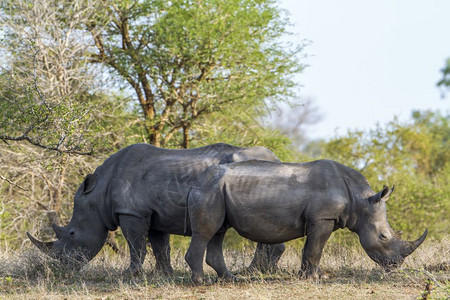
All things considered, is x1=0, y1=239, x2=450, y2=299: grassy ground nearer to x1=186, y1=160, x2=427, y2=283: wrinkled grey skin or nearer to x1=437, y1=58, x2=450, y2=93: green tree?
x1=186, y1=160, x2=427, y2=283: wrinkled grey skin

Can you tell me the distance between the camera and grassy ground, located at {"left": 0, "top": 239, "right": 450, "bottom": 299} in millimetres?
8852

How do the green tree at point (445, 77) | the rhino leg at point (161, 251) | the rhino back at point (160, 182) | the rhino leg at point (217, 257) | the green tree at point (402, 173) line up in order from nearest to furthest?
the rhino leg at point (217, 257), the rhino back at point (160, 182), the rhino leg at point (161, 251), the green tree at point (402, 173), the green tree at point (445, 77)

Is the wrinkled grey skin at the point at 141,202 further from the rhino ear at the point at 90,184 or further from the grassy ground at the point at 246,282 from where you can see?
the grassy ground at the point at 246,282

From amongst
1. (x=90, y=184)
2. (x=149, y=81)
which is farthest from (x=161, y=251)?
(x=149, y=81)

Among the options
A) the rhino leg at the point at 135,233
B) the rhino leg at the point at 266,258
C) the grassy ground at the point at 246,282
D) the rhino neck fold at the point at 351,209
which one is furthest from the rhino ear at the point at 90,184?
the rhino neck fold at the point at 351,209

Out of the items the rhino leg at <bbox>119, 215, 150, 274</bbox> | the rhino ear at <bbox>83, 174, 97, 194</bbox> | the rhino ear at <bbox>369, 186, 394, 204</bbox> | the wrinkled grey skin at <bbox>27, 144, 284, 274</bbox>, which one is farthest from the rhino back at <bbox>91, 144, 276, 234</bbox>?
the rhino ear at <bbox>369, 186, 394, 204</bbox>

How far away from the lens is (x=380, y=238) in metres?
9.96

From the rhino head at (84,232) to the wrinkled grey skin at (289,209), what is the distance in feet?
9.07

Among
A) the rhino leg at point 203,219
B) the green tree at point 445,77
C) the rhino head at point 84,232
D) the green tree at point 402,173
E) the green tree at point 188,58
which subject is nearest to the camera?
the rhino leg at point 203,219

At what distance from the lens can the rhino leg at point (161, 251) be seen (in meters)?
11.5

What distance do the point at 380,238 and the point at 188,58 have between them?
10.8 metres

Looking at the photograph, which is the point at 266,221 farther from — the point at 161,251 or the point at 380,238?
the point at 161,251

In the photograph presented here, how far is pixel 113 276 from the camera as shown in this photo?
429 inches

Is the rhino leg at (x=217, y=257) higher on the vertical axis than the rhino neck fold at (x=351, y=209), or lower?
lower
